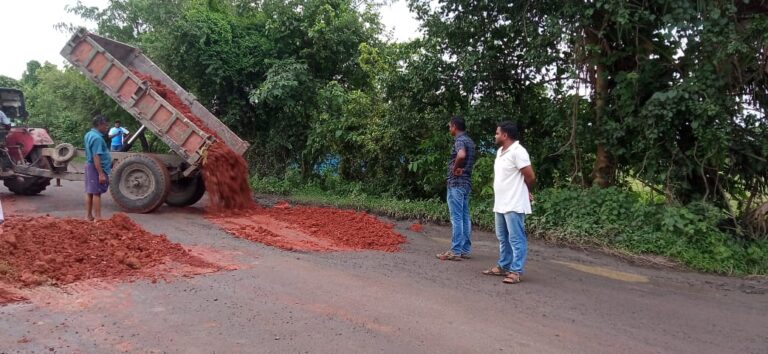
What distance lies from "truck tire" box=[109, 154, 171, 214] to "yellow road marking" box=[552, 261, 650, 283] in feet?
20.3

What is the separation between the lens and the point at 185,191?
386 inches

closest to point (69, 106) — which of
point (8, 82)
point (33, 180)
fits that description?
point (33, 180)

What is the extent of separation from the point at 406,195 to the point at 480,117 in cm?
269

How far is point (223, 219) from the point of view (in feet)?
28.8

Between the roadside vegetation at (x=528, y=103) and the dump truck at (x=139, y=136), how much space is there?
105 inches

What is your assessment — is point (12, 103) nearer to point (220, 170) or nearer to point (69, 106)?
point (220, 170)

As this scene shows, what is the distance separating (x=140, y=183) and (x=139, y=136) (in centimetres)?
139

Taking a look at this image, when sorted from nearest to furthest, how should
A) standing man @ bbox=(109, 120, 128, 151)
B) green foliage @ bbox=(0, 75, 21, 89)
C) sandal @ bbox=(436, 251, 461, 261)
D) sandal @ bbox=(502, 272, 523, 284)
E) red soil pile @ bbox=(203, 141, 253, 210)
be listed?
sandal @ bbox=(502, 272, 523, 284), sandal @ bbox=(436, 251, 461, 261), red soil pile @ bbox=(203, 141, 253, 210), standing man @ bbox=(109, 120, 128, 151), green foliage @ bbox=(0, 75, 21, 89)

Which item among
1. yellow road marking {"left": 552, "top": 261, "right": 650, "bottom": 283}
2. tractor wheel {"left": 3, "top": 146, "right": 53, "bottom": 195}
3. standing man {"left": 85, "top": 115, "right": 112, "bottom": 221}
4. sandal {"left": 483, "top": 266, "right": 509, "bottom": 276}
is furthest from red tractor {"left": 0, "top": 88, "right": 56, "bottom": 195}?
yellow road marking {"left": 552, "top": 261, "right": 650, "bottom": 283}

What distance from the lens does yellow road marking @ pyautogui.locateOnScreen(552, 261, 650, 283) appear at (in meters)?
6.18

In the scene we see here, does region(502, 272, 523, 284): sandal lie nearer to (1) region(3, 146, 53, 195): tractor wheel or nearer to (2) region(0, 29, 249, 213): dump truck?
(2) region(0, 29, 249, 213): dump truck

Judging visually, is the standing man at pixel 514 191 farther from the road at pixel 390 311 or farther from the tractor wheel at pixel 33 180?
the tractor wheel at pixel 33 180

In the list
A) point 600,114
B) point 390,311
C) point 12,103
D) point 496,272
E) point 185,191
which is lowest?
point 390,311

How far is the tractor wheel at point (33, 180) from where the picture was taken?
10.5 m
